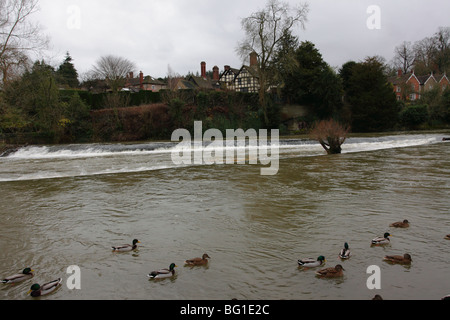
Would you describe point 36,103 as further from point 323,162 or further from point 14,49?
point 323,162

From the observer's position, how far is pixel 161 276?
5.00 metres

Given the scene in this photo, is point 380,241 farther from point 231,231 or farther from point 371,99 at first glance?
point 371,99

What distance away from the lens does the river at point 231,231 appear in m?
4.77

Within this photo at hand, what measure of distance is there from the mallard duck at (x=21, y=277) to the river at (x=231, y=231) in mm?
83

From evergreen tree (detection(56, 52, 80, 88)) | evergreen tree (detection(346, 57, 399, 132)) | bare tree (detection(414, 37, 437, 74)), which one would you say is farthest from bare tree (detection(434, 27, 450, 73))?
evergreen tree (detection(56, 52, 80, 88))

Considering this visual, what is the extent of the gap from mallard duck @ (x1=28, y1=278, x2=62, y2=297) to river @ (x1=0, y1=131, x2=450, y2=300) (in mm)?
159

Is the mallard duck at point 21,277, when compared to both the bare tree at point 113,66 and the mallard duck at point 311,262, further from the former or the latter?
the bare tree at point 113,66

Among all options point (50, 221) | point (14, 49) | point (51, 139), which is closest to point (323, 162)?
point (50, 221)

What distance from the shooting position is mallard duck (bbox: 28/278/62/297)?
4.61m

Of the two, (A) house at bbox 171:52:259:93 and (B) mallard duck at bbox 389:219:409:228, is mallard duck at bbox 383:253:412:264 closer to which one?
(B) mallard duck at bbox 389:219:409:228

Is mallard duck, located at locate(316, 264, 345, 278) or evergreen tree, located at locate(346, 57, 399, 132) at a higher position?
evergreen tree, located at locate(346, 57, 399, 132)

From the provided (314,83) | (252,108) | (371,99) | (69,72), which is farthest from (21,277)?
(69,72)

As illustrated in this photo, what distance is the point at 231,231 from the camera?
710 cm
